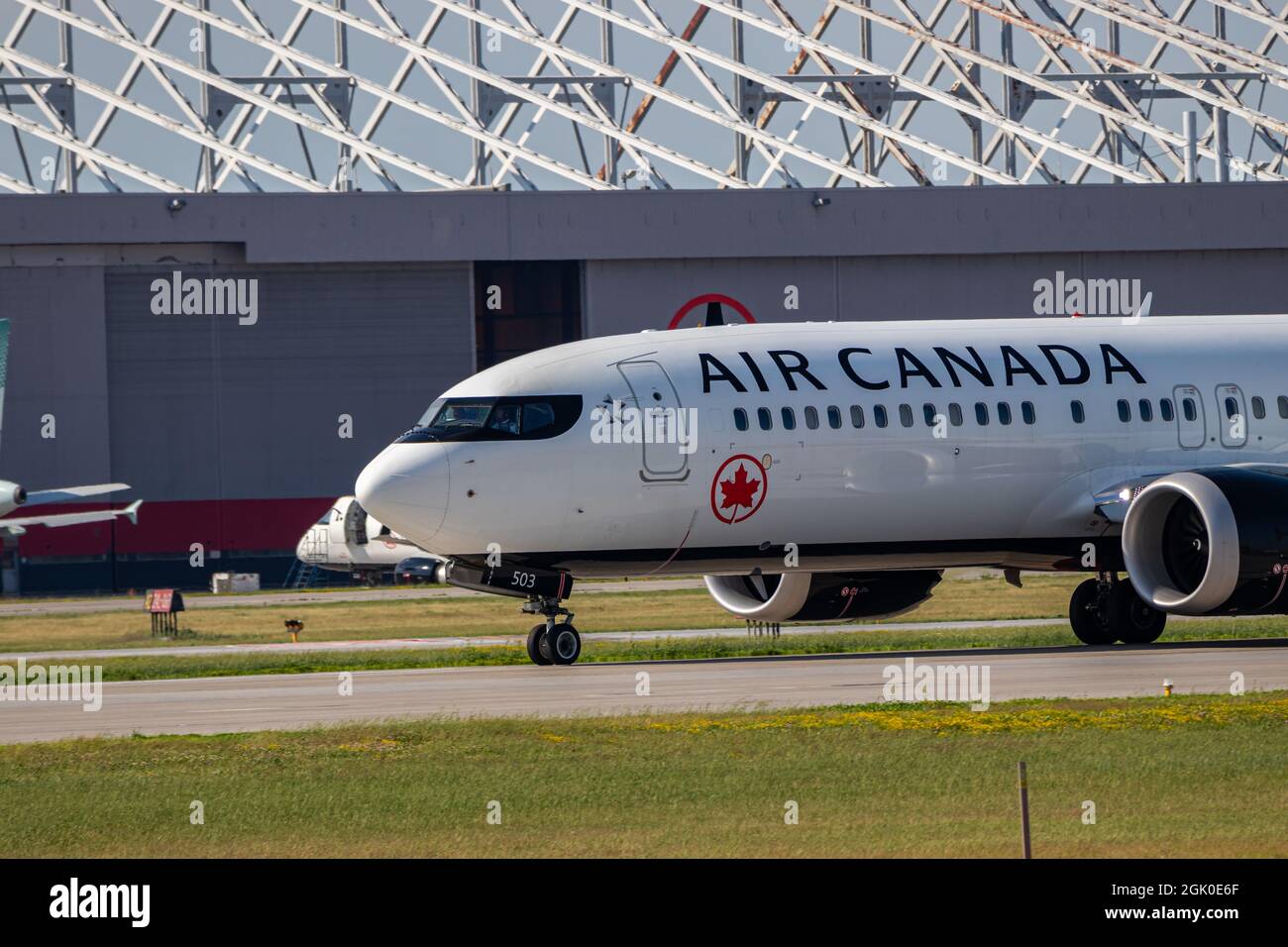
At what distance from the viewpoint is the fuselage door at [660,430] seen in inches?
1113

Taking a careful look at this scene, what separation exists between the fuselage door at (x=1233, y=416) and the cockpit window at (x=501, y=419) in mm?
10476

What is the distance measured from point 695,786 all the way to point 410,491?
1078 centimetres

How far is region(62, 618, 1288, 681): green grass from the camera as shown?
105ft

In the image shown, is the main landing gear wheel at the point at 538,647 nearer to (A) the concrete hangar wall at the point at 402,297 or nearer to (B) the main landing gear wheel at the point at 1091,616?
(B) the main landing gear wheel at the point at 1091,616

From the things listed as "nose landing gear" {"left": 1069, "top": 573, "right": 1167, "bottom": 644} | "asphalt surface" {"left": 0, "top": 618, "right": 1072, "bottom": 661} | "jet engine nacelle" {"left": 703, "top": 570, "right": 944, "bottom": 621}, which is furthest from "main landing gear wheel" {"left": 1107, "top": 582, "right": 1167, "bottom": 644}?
"asphalt surface" {"left": 0, "top": 618, "right": 1072, "bottom": 661}

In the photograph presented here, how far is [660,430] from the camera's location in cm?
2838

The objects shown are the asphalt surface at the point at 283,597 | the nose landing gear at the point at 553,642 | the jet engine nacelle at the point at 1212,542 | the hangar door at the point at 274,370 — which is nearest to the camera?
the jet engine nacelle at the point at 1212,542

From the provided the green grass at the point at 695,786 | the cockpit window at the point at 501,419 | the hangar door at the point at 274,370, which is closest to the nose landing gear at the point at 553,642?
the cockpit window at the point at 501,419

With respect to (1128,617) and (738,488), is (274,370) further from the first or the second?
(1128,617)

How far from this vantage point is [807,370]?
29578mm

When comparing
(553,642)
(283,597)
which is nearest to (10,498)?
→ (283,597)

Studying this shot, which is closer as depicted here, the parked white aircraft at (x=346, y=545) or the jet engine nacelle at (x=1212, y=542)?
the jet engine nacelle at (x=1212, y=542)

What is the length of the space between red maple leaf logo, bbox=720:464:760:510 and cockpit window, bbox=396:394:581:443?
2.43 meters
